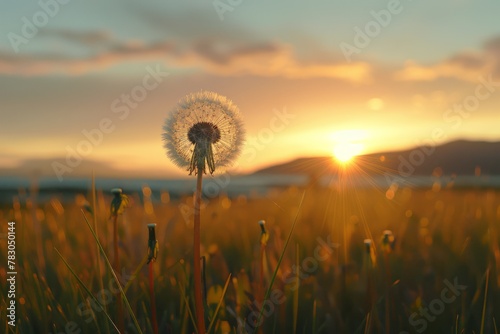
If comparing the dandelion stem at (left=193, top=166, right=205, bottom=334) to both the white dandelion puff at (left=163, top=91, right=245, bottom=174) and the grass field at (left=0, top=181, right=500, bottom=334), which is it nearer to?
the white dandelion puff at (left=163, top=91, right=245, bottom=174)

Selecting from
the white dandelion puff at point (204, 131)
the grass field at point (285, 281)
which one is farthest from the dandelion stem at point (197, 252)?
the grass field at point (285, 281)

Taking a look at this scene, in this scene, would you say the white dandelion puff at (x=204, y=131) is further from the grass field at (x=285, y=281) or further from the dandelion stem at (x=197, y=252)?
the grass field at (x=285, y=281)

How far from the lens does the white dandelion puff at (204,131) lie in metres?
1.66

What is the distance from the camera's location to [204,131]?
1.67 meters

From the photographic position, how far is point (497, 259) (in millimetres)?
2992

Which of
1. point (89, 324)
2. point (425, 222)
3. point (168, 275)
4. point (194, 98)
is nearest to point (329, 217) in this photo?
point (425, 222)

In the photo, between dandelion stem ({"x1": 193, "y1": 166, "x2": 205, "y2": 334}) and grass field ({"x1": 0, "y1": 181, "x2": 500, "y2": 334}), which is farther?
grass field ({"x1": 0, "y1": 181, "x2": 500, "y2": 334})

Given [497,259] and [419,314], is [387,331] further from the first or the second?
[497,259]

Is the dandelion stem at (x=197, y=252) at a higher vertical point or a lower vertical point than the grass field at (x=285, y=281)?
higher

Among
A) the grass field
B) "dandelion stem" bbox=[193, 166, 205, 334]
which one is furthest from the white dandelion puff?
the grass field

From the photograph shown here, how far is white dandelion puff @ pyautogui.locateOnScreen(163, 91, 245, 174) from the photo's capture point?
1.66m

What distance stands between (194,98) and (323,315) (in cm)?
132

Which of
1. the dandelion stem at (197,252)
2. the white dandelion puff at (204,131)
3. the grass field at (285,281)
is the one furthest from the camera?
the grass field at (285,281)

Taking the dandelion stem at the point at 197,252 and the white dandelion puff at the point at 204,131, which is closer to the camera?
the dandelion stem at the point at 197,252
